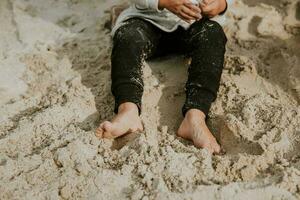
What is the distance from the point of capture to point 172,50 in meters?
2.14

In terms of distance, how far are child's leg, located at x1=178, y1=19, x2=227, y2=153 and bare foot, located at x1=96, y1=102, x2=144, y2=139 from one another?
165 millimetres

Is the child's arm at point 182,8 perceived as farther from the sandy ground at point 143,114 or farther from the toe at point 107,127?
the toe at point 107,127

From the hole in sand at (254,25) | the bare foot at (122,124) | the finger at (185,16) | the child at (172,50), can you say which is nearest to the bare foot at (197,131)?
the child at (172,50)

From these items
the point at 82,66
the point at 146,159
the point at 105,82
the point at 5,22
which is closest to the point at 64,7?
the point at 5,22

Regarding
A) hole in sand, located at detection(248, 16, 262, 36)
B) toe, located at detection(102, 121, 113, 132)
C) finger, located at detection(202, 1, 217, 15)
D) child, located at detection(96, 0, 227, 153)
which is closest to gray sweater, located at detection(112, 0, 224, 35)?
child, located at detection(96, 0, 227, 153)

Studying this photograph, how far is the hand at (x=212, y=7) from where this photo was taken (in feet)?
6.20

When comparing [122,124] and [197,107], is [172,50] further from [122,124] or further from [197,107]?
[122,124]

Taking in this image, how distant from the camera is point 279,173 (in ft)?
4.67

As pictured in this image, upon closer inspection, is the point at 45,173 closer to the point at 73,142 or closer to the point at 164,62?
the point at 73,142

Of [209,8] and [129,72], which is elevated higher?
[209,8]

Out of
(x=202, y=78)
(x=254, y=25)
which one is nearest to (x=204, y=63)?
(x=202, y=78)

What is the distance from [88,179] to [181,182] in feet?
0.94

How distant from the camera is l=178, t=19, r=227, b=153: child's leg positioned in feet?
5.35

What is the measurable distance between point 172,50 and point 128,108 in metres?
0.52
